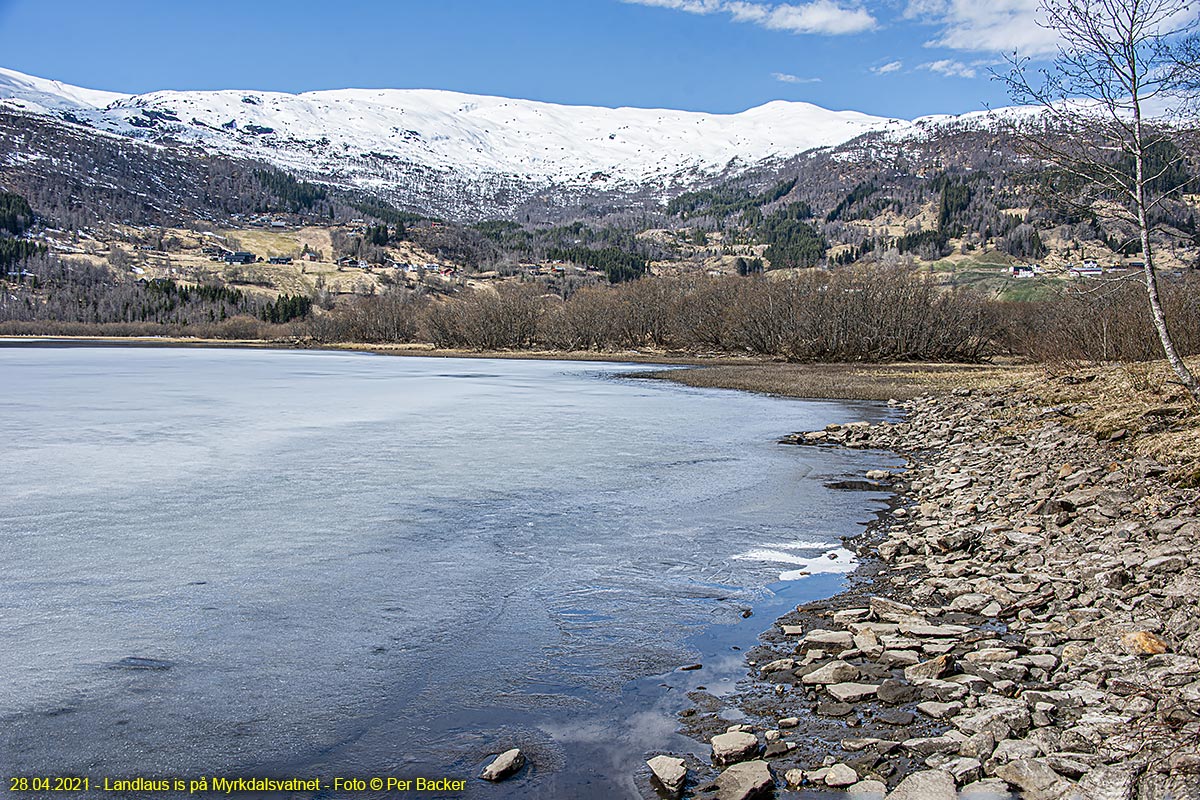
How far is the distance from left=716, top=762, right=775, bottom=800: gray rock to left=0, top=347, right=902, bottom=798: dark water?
1.84 ft

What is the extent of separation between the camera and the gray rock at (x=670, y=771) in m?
5.07

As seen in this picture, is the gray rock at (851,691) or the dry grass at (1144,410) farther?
the dry grass at (1144,410)

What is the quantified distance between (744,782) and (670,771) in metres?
0.45

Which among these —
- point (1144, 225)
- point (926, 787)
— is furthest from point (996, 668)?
point (1144, 225)

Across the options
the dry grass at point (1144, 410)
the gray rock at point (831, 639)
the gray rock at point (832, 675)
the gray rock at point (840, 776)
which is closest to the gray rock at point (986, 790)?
the gray rock at point (840, 776)

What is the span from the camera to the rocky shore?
490cm

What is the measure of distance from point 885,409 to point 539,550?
24498 millimetres

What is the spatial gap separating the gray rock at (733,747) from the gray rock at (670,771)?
10.4 inches

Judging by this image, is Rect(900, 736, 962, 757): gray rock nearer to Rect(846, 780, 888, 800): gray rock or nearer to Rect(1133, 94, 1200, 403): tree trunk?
Rect(846, 780, 888, 800): gray rock

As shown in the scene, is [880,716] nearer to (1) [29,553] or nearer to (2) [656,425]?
(1) [29,553]

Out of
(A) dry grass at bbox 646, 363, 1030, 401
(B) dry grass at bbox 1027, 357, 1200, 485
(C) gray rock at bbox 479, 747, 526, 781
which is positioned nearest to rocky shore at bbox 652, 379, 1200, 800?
(B) dry grass at bbox 1027, 357, 1200, 485

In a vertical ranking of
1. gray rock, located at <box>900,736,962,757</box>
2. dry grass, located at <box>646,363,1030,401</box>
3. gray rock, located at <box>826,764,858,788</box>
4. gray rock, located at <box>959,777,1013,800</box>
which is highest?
dry grass, located at <box>646,363,1030,401</box>

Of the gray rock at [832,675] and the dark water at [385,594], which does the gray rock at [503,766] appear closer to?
the dark water at [385,594]

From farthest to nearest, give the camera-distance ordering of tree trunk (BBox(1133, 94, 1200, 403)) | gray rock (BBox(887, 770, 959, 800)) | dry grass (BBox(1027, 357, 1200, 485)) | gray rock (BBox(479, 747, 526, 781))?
1. tree trunk (BBox(1133, 94, 1200, 403))
2. dry grass (BBox(1027, 357, 1200, 485))
3. gray rock (BBox(479, 747, 526, 781))
4. gray rock (BBox(887, 770, 959, 800))
